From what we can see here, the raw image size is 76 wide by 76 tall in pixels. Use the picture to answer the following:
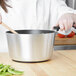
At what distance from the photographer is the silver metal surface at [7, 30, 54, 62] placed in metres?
0.99

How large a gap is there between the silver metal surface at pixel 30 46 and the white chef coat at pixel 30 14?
0.70m

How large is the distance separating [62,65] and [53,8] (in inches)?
37.6

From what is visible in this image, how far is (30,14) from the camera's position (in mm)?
1790

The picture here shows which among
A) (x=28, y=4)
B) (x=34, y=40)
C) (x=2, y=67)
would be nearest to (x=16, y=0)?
(x=28, y=4)

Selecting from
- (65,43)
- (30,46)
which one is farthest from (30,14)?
(30,46)

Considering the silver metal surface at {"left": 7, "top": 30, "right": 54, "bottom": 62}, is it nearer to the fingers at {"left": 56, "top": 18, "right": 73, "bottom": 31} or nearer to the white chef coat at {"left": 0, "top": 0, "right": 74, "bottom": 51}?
the fingers at {"left": 56, "top": 18, "right": 73, "bottom": 31}

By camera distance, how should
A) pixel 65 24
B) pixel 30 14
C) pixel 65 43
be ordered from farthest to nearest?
1. pixel 65 43
2. pixel 30 14
3. pixel 65 24

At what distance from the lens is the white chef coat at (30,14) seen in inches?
68.4

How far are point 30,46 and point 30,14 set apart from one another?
0.83 m

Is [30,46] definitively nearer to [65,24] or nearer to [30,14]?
[65,24]

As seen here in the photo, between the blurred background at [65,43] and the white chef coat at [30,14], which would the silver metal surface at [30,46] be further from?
the blurred background at [65,43]

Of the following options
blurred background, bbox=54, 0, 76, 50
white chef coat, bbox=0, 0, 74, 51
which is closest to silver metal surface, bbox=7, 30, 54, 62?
white chef coat, bbox=0, 0, 74, 51

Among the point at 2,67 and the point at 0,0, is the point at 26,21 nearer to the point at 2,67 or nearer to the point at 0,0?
the point at 0,0

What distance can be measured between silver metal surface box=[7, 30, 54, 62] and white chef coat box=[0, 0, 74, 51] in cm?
70
